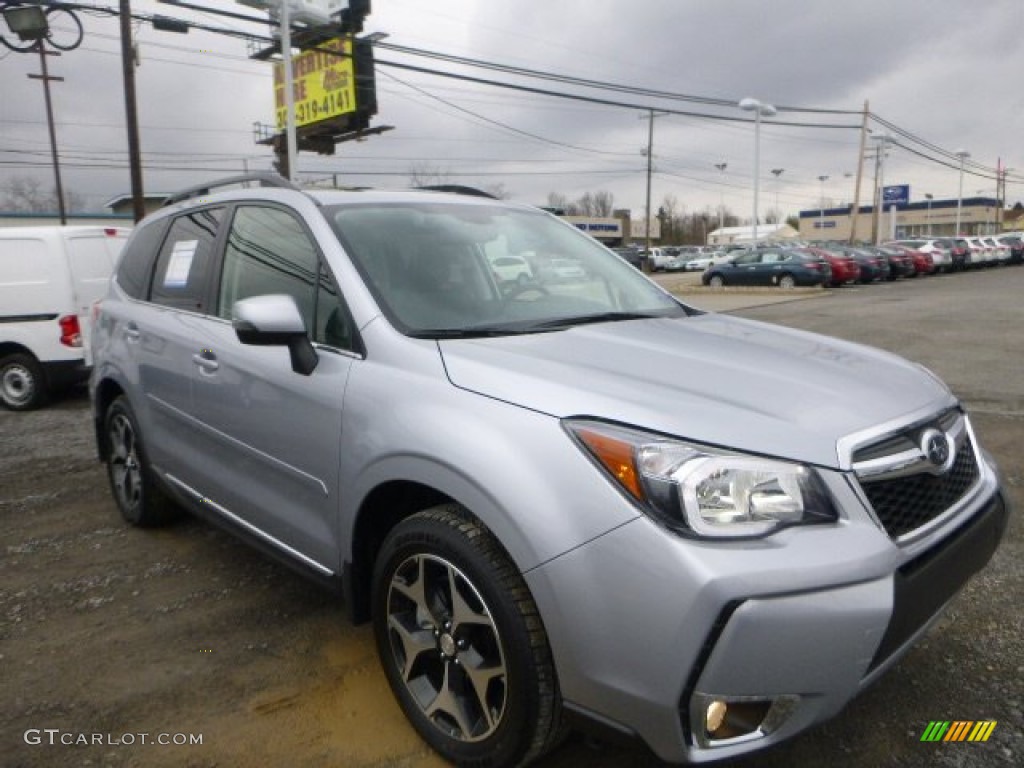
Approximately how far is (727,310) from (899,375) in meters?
16.4

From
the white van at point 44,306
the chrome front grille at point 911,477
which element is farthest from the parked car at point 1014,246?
the chrome front grille at point 911,477

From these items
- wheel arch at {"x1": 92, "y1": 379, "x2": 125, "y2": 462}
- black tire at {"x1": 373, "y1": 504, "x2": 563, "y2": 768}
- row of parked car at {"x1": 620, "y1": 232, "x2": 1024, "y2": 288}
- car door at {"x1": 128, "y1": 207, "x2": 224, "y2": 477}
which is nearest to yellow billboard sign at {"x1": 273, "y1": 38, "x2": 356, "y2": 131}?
row of parked car at {"x1": 620, "y1": 232, "x2": 1024, "y2": 288}

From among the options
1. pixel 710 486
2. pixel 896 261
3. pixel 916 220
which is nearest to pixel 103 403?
pixel 710 486

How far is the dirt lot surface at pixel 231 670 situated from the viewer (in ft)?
7.68

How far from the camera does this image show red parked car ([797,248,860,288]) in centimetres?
2602

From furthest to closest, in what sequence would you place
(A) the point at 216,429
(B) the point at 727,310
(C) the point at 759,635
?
(B) the point at 727,310
(A) the point at 216,429
(C) the point at 759,635

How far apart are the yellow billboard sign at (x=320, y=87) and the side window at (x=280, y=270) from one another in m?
26.0

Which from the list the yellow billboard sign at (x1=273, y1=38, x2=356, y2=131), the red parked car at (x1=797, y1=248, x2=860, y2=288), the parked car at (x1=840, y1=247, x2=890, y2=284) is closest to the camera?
the red parked car at (x1=797, y1=248, x2=860, y2=288)

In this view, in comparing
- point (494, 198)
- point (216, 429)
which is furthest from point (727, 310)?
point (216, 429)

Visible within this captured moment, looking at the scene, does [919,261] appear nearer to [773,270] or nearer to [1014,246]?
[773,270]

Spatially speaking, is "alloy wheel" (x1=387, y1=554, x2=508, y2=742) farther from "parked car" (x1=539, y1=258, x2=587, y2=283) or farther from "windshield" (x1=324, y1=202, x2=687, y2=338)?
"parked car" (x1=539, y1=258, x2=587, y2=283)

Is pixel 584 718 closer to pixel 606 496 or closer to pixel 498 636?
pixel 498 636

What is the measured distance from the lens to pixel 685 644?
5.49 ft

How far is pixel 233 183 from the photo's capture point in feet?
12.1
